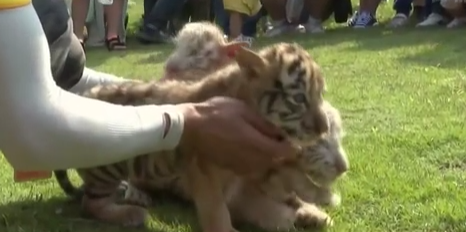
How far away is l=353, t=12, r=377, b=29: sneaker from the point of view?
8163 mm

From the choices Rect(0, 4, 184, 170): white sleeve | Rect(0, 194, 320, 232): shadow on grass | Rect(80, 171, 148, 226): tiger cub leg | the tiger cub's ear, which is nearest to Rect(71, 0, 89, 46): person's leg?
Rect(0, 194, 320, 232): shadow on grass

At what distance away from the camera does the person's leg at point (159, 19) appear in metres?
8.29

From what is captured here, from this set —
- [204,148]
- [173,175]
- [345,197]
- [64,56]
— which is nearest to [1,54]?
[204,148]

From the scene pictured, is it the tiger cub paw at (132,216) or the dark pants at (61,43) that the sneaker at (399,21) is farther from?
the tiger cub paw at (132,216)

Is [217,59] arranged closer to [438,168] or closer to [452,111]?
[438,168]

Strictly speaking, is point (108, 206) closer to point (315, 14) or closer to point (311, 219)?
point (311, 219)

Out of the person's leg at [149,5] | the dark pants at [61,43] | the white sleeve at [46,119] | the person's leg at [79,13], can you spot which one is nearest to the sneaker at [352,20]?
the person's leg at [149,5]

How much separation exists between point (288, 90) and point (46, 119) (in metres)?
0.65

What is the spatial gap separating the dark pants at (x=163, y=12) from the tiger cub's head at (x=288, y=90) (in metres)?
6.18

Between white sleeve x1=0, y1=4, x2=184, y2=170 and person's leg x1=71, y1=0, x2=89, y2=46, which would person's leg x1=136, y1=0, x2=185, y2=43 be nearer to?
person's leg x1=71, y1=0, x2=89, y2=46

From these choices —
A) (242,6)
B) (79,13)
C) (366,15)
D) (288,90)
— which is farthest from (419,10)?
(288,90)

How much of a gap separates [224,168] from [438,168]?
0.98 m

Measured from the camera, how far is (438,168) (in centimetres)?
288

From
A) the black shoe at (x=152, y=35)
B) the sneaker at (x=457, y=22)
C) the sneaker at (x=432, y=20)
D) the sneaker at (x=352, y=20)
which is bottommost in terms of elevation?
the black shoe at (x=152, y=35)
